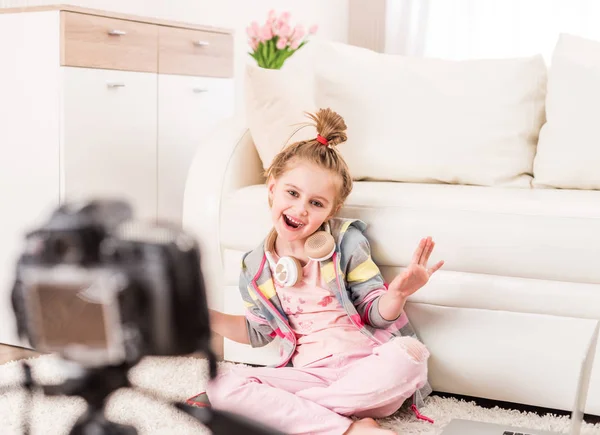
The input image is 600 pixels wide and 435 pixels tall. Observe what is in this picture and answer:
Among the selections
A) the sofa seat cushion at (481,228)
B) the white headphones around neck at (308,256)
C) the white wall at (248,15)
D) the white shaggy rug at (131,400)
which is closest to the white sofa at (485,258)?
the sofa seat cushion at (481,228)

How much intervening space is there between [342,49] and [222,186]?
55 cm

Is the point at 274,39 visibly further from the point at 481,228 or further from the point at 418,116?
the point at 481,228

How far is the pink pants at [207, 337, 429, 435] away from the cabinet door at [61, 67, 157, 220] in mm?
656

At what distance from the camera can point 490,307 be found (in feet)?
5.20

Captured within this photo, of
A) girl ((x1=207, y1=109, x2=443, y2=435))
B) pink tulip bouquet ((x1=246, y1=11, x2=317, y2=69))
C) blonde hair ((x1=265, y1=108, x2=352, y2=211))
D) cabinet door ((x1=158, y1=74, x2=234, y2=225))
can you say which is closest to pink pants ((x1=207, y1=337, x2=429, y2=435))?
girl ((x1=207, y1=109, x2=443, y2=435))

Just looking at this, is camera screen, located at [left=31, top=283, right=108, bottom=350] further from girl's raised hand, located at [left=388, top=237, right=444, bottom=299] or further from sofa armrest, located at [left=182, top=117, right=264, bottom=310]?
sofa armrest, located at [left=182, top=117, right=264, bottom=310]

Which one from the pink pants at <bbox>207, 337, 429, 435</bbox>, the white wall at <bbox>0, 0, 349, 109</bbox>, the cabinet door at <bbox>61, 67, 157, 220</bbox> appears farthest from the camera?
the white wall at <bbox>0, 0, 349, 109</bbox>

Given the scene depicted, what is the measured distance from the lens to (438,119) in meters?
1.99

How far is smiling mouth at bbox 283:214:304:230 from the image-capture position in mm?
1509

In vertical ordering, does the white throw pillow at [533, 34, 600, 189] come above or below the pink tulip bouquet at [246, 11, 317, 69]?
below

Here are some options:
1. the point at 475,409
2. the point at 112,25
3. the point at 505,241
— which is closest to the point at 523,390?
the point at 475,409

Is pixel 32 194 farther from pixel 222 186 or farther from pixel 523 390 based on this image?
pixel 523 390

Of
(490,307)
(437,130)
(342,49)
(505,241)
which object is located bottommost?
(490,307)

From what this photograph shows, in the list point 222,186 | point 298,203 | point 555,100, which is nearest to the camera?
point 298,203
